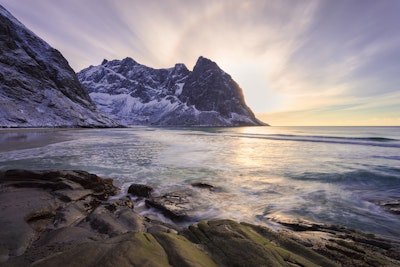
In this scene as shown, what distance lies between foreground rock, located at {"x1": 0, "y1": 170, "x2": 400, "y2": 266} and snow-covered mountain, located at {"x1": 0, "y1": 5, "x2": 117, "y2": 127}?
3282 inches

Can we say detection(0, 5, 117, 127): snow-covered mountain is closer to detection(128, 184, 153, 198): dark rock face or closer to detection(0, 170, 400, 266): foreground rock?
detection(128, 184, 153, 198): dark rock face

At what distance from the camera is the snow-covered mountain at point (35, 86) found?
256 ft

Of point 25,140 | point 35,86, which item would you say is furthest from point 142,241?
point 35,86

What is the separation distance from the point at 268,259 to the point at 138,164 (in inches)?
620

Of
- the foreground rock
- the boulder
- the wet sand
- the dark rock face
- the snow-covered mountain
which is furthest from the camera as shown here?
the snow-covered mountain

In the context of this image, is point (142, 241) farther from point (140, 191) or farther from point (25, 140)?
point (25, 140)

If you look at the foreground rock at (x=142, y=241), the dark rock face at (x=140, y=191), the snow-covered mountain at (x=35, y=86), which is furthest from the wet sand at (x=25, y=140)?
the snow-covered mountain at (x=35, y=86)

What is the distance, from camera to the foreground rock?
3.65 metres

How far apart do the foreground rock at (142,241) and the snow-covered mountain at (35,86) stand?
83.4 metres

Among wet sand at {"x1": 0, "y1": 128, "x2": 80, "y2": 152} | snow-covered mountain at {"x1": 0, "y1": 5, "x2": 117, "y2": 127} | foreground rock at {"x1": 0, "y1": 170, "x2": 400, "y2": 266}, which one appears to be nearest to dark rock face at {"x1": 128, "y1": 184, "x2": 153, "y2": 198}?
foreground rock at {"x1": 0, "y1": 170, "x2": 400, "y2": 266}

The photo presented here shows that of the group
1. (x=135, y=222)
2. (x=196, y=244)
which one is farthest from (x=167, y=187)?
(x=196, y=244)

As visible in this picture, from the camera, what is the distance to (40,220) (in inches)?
245

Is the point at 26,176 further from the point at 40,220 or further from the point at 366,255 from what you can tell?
the point at 366,255

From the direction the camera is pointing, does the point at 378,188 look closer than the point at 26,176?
No
